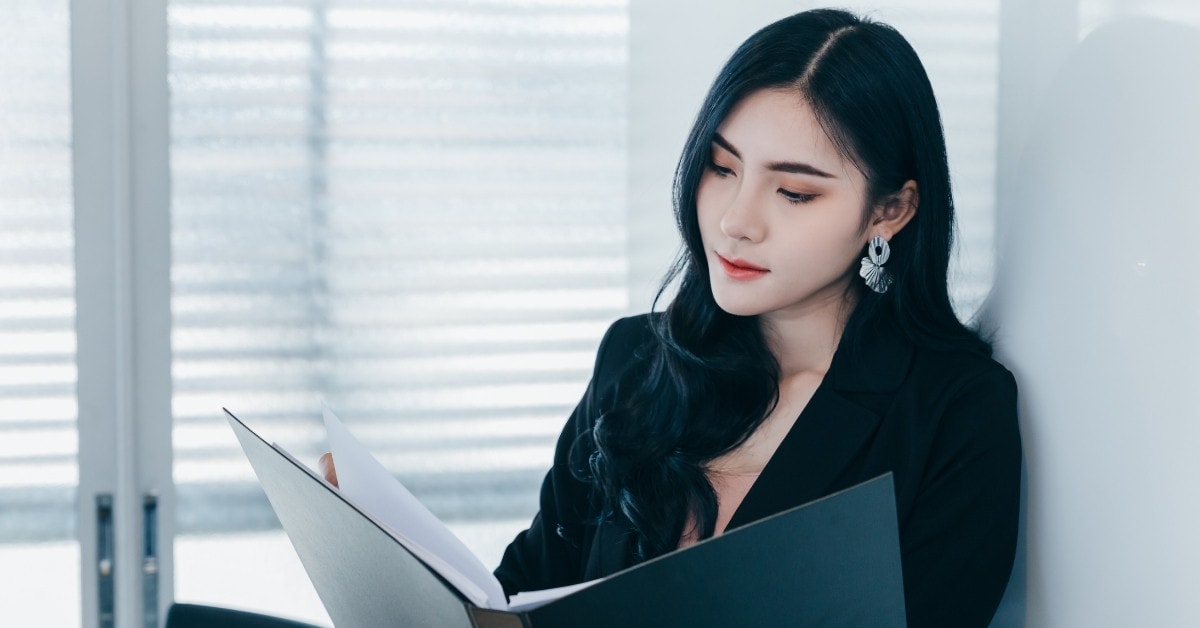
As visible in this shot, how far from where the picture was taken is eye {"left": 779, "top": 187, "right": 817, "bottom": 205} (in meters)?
1.28

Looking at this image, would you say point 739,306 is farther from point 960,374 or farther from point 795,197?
point 960,374

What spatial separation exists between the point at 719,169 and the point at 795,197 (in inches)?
4.8

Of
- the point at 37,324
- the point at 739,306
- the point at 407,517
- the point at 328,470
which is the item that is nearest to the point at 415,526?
the point at 407,517

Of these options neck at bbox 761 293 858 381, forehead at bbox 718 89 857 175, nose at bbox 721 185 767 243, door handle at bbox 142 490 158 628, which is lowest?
door handle at bbox 142 490 158 628

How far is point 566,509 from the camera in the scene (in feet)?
5.32

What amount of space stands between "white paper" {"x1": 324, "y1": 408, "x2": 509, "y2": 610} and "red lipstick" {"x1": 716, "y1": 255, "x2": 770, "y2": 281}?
463 mm

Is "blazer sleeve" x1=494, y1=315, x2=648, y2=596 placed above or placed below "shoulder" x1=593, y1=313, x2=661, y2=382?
below

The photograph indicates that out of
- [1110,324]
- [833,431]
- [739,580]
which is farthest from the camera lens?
[833,431]

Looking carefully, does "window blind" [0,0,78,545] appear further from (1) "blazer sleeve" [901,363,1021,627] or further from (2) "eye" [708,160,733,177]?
(1) "blazer sleeve" [901,363,1021,627]

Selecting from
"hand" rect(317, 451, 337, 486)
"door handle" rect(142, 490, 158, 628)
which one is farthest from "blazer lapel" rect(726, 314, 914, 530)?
"door handle" rect(142, 490, 158, 628)

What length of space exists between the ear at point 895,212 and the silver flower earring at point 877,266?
0.01 metres

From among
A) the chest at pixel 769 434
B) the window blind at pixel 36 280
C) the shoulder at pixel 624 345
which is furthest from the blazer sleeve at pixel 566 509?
the window blind at pixel 36 280

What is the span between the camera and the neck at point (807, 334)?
143cm

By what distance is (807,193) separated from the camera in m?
1.27
